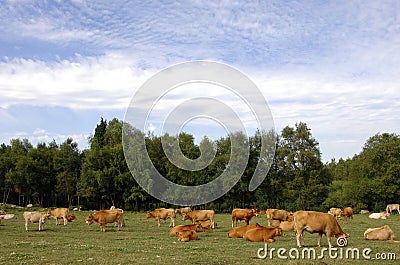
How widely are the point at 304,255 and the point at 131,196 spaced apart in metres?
50.8

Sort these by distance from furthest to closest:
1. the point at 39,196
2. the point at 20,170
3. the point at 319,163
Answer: the point at 39,196 → the point at 20,170 → the point at 319,163

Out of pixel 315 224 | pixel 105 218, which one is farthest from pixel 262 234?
pixel 105 218

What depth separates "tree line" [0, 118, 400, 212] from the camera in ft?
194

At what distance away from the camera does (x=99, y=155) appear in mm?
64812

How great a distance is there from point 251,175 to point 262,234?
42.8 meters

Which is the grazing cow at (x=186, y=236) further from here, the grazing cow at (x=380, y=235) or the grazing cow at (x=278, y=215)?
the grazing cow at (x=278, y=215)

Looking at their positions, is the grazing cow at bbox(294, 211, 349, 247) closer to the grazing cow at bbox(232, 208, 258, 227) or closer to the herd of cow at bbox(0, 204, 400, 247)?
the herd of cow at bbox(0, 204, 400, 247)

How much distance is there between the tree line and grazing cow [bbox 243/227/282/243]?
40061 millimetres

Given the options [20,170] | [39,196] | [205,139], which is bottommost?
[39,196]

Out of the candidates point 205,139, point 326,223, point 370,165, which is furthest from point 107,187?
point 326,223

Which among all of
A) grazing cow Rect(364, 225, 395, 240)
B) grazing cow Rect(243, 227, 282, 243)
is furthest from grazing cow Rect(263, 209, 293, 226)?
grazing cow Rect(243, 227, 282, 243)

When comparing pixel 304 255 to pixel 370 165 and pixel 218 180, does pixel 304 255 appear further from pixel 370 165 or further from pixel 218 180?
pixel 370 165

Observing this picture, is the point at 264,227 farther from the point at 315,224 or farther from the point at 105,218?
the point at 105,218

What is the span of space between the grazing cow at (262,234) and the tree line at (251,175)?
131 feet
